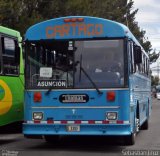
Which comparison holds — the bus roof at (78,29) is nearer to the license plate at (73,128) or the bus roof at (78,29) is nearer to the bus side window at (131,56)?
the bus side window at (131,56)

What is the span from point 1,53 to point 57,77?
115 inches

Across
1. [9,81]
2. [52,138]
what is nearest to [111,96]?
[52,138]

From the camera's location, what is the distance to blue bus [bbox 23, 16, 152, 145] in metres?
13.0

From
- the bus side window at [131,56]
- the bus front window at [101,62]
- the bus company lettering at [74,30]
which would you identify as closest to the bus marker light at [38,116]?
the bus front window at [101,62]

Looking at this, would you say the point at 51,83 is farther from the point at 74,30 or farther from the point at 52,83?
the point at 74,30

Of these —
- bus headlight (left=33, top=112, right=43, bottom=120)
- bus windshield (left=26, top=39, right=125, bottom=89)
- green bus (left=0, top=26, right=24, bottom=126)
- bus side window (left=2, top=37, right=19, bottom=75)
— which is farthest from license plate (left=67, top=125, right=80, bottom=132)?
bus side window (left=2, top=37, right=19, bottom=75)

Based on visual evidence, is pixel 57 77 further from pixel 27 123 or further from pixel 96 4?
pixel 96 4

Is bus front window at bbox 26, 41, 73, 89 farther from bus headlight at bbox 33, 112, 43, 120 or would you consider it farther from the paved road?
the paved road

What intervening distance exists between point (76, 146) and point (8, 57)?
3484mm

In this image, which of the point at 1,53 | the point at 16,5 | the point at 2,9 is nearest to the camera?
the point at 1,53

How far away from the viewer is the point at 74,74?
43.2 ft

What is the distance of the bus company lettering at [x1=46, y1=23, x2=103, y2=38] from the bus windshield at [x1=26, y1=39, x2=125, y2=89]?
0.63ft

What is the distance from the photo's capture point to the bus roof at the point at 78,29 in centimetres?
1316

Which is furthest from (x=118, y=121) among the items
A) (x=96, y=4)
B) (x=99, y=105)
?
(x=96, y=4)
